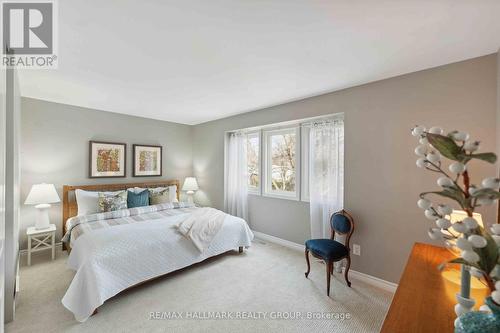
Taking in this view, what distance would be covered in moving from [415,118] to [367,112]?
49cm

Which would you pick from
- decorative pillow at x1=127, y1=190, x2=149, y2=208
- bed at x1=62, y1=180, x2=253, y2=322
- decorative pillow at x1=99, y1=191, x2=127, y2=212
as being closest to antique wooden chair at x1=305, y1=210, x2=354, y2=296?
bed at x1=62, y1=180, x2=253, y2=322

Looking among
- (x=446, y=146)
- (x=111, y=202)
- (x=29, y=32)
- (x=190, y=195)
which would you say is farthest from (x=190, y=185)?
(x=446, y=146)

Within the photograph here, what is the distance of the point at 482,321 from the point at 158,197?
13.4 feet

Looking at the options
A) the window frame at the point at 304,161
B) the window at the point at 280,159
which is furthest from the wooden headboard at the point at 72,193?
the window frame at the point at 304,161

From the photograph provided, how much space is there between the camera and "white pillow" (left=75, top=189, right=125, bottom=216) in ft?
10.7

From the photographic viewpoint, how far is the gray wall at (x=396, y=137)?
1.94 metres

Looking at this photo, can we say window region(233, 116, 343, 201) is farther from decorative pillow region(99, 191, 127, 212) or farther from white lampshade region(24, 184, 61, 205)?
white lampshade region(24, 184, 61, 205)

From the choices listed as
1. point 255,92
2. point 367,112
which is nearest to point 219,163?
point 255,92

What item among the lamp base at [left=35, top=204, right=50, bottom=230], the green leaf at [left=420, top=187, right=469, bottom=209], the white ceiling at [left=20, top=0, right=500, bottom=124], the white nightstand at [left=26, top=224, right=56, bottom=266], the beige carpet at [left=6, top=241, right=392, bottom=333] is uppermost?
the white ceiling at [left=20, top=0, right=500, bottom=124]

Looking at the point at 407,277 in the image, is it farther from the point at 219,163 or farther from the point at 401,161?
the point at 219,163

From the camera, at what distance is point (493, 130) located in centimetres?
188

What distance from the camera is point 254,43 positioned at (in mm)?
1767

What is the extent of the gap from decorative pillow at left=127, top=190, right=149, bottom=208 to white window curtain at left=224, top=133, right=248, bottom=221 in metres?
1.50

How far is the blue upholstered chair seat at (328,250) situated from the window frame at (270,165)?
100cm
